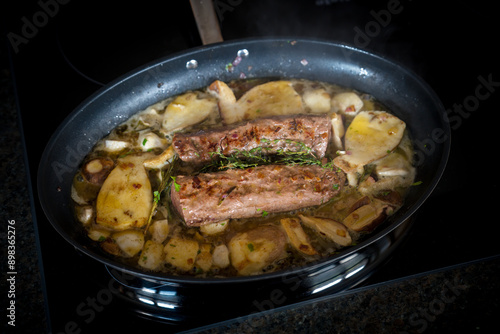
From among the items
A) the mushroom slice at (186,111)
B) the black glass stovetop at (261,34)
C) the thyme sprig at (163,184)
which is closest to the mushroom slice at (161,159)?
the thyme sprig at (163,184)

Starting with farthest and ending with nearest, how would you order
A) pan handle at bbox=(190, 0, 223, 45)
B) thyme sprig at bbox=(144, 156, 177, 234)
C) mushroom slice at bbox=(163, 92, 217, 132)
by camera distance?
1. pan handle at bbox=(190, 0, 223, 45)
2. mushroom slice at bbox=(163, 92, 217, 132)
3. thyme sprig at bbox=(144, 156, 177, 234)

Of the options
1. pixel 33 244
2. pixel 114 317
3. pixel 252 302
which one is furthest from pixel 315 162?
pixel 33 244

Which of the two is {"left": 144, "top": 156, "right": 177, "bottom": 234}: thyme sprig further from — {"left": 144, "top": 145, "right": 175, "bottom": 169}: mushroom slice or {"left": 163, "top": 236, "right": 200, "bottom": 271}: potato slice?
{"left": 163, "top": 236, "right": 200, "bottom": 271}: potato slice

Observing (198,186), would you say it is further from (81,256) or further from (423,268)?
(423,268)

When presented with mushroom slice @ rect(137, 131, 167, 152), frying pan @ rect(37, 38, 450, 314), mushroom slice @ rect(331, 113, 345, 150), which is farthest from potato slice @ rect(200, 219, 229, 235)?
mushroom slice @ rect(331, 113, 345, 150)

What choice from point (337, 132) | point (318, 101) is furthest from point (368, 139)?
point (318, 101)

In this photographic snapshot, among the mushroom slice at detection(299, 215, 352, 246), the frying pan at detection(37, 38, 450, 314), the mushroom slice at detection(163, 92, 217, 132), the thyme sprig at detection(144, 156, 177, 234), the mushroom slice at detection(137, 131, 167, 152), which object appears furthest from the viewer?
the mushroom slice at detection(163, 92, 217, 132)
